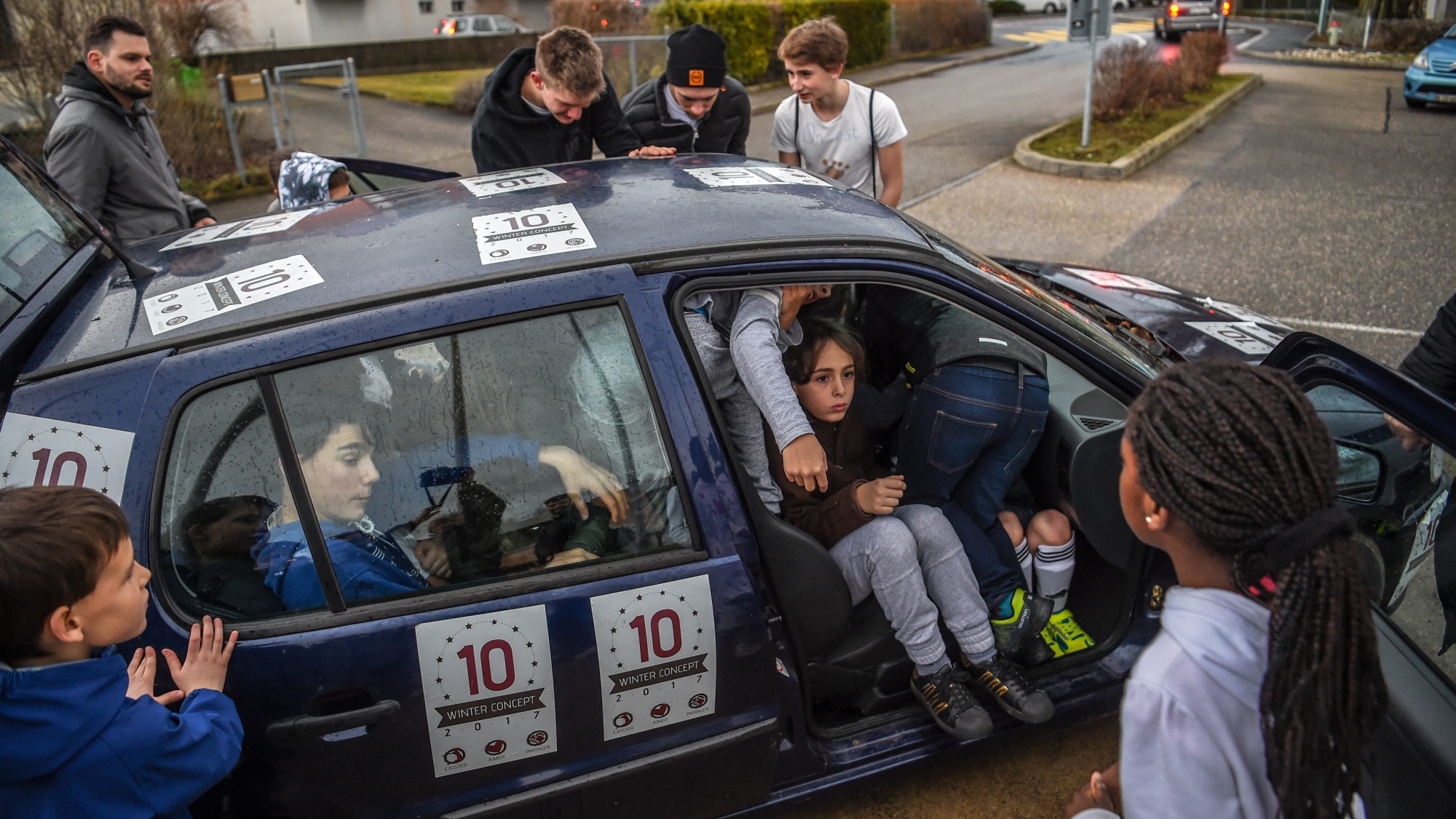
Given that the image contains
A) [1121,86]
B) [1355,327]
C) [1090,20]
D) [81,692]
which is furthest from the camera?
[1121,86]

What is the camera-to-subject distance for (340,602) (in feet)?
5.96

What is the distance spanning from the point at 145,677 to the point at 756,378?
4.40 feet

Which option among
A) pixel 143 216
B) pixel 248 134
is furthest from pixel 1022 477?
pixel 248 134

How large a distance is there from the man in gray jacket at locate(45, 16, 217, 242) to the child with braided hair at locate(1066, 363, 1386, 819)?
152 inches

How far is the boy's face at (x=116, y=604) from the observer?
5.04ft

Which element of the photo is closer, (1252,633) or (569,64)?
(1252,633)

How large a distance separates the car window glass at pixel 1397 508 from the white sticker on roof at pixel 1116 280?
150cm

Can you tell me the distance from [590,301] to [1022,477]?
1566 mm

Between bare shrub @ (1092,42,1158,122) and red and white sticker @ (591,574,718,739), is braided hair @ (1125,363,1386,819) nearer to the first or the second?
red and white sticker @ (591,574,718,739)

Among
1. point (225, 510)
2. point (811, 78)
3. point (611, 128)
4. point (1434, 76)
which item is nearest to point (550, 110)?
point (611, 128)

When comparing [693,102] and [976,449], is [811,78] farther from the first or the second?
[976,449]

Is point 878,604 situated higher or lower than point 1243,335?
lower

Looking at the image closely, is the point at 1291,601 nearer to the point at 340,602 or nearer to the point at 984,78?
the point at 340,602

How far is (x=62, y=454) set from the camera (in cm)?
173
